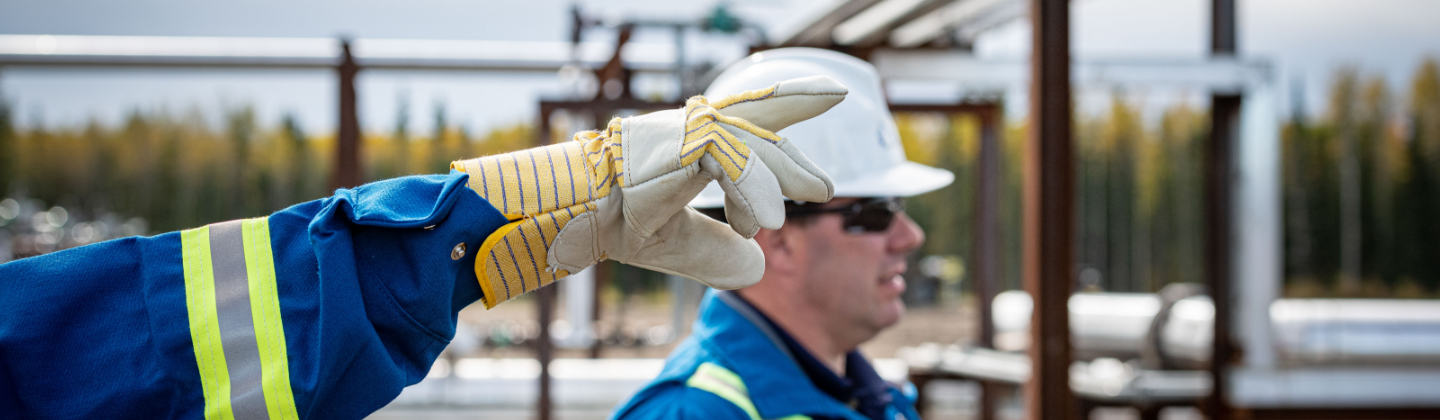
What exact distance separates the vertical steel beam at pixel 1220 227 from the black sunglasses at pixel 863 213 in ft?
13.6

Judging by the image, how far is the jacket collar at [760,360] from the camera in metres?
1.82

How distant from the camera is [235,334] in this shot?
861 millimetres

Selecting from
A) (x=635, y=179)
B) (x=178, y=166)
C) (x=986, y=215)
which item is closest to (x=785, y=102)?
(x=635, y=179)

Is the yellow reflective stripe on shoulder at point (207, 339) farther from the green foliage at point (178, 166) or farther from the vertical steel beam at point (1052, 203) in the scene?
the green foliage at point (178, 166)

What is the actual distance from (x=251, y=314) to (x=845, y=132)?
1496 millimetres

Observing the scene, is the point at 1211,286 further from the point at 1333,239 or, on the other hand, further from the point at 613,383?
the point at 1333,239

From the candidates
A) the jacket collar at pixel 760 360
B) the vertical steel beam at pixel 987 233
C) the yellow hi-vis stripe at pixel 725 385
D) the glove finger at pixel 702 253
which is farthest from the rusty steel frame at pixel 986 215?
the glove finger at pixel 702 253

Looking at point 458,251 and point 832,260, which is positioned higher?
point 458,251

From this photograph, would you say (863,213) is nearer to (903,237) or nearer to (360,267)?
(903,237)

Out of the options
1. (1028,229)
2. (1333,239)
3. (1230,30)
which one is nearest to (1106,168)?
(1333,239)

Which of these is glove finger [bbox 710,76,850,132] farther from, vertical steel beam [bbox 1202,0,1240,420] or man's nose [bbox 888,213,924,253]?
vertical steel beam [bbox 1202,0,1240,420]

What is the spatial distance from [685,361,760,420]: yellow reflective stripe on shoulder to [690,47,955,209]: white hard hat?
38 centimetres

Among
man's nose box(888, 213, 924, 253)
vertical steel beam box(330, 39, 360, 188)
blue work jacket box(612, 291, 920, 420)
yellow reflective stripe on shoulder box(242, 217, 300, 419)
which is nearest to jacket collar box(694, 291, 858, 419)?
blue work jacket box(612, 291, 920, 420)

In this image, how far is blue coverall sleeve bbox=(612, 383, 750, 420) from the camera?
1.68 m
